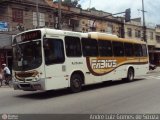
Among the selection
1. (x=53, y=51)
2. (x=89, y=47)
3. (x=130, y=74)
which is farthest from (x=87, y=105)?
(x=130, y=74)

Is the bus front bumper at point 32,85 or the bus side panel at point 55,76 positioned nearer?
the bus front bumper at point 32,85

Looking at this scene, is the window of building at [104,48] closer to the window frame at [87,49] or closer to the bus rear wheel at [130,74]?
the window frame at [87,49]

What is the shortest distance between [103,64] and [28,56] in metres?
5.23

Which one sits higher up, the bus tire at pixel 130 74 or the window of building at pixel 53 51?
the window of building at pixel 53 51

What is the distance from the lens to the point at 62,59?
16516 mm

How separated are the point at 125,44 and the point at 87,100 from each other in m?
8.95

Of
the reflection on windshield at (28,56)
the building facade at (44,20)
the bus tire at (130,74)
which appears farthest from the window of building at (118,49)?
the building facade at (44,20)

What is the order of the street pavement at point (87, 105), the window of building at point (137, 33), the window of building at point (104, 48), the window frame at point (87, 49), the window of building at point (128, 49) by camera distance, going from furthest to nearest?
the window of building at point (137, 33), the window of building at point (128, 49), the window of building at point (104, 48), the window frame at point (87, 49), the street pavement at point (87, 105)

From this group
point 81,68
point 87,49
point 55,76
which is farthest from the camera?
point 87,49

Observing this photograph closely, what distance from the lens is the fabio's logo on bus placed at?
1913cm

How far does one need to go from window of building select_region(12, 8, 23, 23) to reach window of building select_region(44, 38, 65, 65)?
19576 mm

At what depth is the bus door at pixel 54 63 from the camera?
15.7 metres

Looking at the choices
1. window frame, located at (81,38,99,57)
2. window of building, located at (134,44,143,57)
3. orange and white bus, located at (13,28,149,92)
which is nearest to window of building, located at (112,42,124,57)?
orange and white bus, located at (13,28,149,92)

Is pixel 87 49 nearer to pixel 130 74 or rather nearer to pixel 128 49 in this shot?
pixel 128 49
